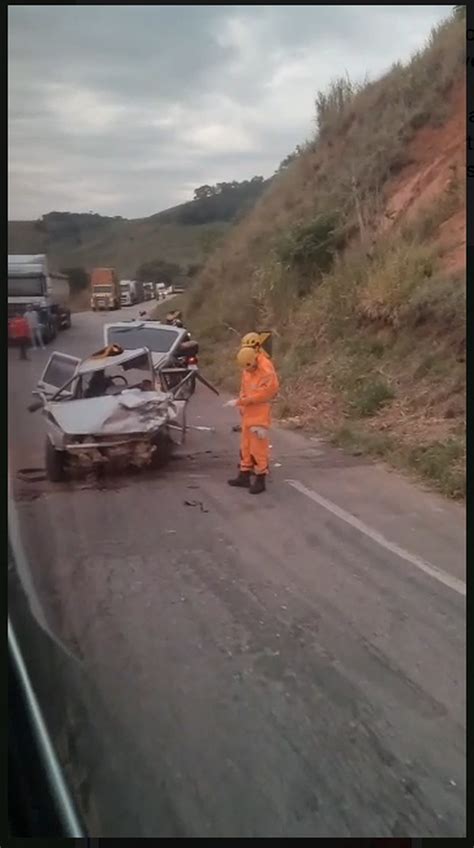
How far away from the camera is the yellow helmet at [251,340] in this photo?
8.69 ft

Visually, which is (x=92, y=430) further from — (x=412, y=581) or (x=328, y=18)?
(x=328, y=18)

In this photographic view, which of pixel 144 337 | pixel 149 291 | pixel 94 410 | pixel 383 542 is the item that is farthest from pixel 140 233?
pixel 383 542

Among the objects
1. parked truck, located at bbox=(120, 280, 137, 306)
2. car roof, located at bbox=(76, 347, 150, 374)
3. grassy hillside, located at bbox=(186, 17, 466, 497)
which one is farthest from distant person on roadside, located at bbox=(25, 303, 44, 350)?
grassy hillside, located at bbox=(186, 17, 466, 497)

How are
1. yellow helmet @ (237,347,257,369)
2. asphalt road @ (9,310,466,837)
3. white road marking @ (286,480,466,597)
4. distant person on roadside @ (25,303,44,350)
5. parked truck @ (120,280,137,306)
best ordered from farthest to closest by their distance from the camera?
yellow helmet @ (237,347,257,369) < parked truck @ (120,280,137,306) < distant person on roadside @ (25,303,44,350) < white road marking @ (286,480,466,597) < asphalt road @ (9,310,466,837)

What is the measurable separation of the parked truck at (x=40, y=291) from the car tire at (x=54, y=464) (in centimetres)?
30

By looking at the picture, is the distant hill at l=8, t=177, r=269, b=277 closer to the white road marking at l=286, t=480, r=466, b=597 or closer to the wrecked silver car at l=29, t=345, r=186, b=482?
the wrecked silver car at l=29, t=345, r=186, b=482

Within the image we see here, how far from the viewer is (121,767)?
2053 mm

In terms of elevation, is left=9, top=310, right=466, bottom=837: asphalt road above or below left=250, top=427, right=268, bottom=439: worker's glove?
below

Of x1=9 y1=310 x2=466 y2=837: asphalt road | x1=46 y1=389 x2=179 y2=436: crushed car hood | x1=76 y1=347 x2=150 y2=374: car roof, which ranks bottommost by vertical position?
x1=9 y1=310 x2=466 y2=837: asphalt road

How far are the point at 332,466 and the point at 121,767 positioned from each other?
3.46 ft

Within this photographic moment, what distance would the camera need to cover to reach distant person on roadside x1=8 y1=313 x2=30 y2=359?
2391 mm

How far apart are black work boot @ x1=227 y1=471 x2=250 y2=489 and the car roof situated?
1.52 feet

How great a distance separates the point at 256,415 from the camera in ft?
8.64

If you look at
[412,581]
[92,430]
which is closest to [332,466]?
[412,581]
